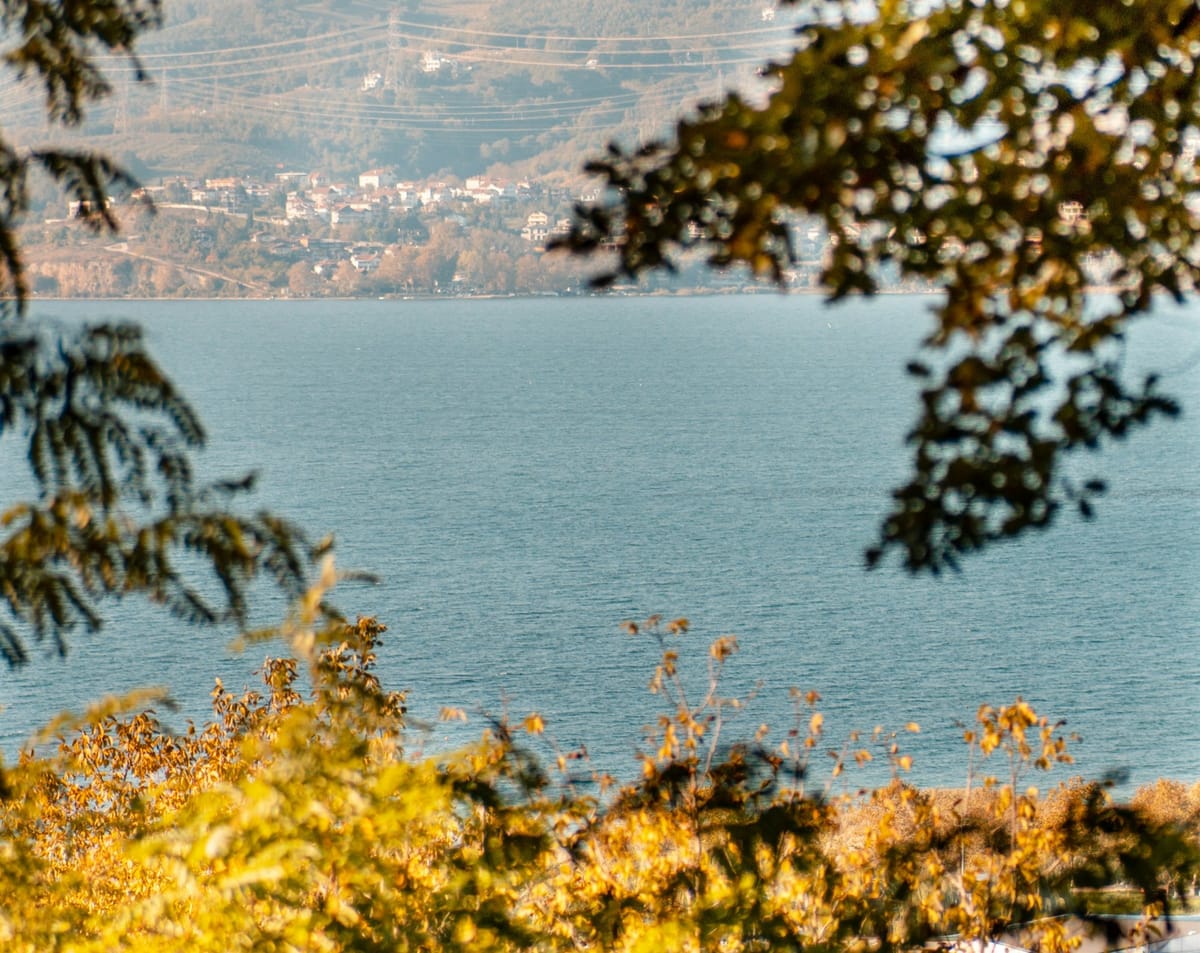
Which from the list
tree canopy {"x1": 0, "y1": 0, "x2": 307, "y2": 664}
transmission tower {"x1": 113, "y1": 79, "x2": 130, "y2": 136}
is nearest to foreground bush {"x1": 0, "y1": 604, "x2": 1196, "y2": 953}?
tree canopy {"x1": 0, "y1": 0, "x2": 307, "y2": 664}

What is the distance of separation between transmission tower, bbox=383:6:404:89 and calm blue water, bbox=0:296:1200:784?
335 ft

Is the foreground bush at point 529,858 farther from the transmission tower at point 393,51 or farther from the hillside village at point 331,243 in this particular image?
the transmission tower at point 393,51

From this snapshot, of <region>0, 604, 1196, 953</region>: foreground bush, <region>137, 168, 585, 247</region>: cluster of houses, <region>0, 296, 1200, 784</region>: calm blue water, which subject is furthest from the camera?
<region>137, 168, 585, 247</region>: cluster of houses

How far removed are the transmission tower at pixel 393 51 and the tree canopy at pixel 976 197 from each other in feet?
589

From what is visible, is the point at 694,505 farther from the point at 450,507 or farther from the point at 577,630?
the point at 577,630

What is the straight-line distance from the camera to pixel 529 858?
276 centimetres

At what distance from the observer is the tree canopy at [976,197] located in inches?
67.5

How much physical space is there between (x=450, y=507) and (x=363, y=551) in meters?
6.52

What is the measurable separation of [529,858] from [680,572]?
3788 cm

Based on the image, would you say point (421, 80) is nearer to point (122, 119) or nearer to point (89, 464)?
point (122, 119)

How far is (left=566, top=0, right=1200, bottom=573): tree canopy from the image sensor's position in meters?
1.71

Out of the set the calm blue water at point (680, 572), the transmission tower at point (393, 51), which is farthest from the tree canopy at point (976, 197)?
the transmission tower at point (393, 51)

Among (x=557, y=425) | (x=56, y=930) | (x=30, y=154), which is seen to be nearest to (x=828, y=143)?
(x=30, y=154)

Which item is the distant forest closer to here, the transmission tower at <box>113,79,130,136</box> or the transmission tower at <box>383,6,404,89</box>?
the transmission tower at <box>383,6,404,89</box>
